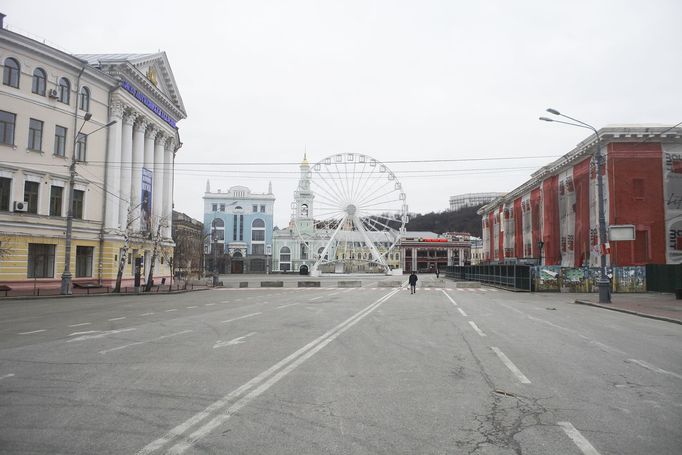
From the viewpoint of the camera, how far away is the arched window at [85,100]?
4106 centimetres

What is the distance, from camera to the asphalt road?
210 inches

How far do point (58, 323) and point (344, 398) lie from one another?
13.5m

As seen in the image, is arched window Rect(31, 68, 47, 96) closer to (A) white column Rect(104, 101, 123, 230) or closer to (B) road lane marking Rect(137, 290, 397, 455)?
(A) white column Rect(104, 101, 123, 230)

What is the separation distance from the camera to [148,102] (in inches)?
1976

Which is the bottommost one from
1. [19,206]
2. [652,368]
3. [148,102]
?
[652,368]

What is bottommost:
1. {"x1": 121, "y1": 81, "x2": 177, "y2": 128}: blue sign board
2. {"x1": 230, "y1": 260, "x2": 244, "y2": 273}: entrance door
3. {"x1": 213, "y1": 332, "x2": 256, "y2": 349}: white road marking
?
{"x1": 213, "y1": 332, "x2": 256, "y2": 349}: white road marking

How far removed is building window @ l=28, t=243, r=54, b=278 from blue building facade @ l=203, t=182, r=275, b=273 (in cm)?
8990

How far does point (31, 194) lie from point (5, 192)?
5.65ft

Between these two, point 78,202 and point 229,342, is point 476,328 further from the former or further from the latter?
point 78,202

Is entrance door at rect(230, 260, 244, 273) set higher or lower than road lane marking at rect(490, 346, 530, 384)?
higher

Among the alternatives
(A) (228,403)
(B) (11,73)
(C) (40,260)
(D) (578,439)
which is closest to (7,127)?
(B) (11,73)

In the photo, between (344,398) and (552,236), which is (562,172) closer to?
(552,236)

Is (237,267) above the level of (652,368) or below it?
above

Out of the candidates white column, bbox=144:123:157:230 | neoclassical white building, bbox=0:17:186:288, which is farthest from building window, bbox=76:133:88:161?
white column, bbox=144:123:157:230
